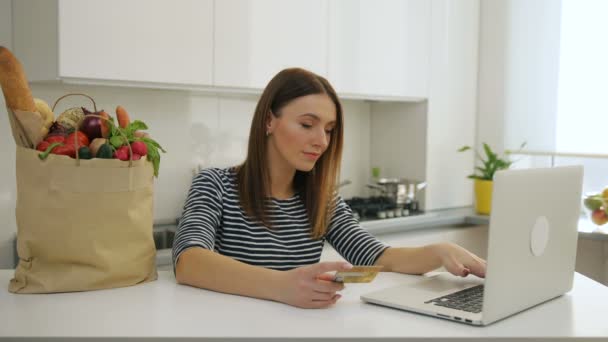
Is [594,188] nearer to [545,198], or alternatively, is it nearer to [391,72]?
[391,72]

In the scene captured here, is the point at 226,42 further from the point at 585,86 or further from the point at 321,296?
the point at 585,86

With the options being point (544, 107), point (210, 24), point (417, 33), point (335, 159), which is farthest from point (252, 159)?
point (544, 107)

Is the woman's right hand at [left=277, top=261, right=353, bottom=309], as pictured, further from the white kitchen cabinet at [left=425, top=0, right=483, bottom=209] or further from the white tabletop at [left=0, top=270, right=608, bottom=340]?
the white kitchen cabinet at [left=425, top=0, right=483, bottom=209]

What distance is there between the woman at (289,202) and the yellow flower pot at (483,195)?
5.76 ft

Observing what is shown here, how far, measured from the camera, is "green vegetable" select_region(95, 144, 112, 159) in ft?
4.51

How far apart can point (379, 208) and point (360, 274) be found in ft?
6.47

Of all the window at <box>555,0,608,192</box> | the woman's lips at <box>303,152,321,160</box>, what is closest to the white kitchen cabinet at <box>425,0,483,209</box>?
the window at <box>555,0,608,192</box>

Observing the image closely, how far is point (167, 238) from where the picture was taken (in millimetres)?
2672

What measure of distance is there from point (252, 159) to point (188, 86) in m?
0.84

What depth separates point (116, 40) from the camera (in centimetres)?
224

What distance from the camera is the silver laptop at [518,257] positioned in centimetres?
119

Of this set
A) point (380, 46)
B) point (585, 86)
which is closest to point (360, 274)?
point (380, 46)

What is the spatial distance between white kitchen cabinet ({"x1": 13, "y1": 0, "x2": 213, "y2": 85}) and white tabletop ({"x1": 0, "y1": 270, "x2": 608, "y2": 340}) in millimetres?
1022

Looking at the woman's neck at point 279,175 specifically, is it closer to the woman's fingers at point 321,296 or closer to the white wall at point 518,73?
the woman's fingers at point 321,296
